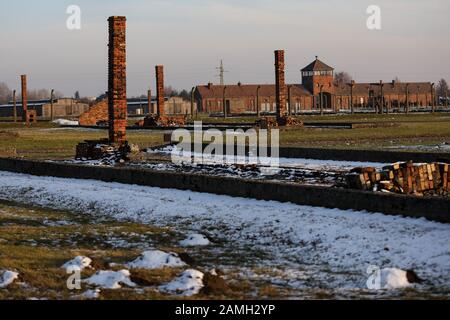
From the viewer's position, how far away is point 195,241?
1104 centimetres

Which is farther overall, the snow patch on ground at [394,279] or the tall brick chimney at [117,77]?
the tall brick chimney at [117,77]

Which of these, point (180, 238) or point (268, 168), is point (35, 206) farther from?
point (268, 168)

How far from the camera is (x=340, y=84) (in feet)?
373

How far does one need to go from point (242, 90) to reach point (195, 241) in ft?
316

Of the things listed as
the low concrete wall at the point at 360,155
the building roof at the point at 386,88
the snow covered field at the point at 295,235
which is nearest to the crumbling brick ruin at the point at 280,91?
the low concrete wall at the point at 360,155

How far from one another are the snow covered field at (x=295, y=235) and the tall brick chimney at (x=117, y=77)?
866 cm

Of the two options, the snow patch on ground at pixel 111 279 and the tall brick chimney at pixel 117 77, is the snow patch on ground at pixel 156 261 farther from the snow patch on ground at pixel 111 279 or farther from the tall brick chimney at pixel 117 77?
the tall brick chimney at pixel 117 77

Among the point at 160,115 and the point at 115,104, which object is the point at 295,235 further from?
the point at 160,115

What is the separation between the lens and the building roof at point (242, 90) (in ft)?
349

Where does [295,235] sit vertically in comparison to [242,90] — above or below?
below

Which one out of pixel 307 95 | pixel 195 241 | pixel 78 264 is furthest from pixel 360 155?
pixel 307 95
